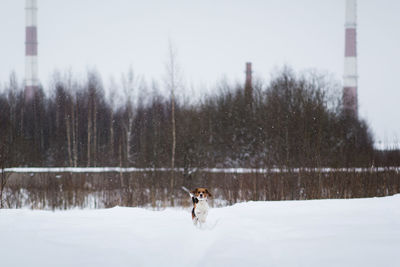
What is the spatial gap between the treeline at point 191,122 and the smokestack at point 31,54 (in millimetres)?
1963

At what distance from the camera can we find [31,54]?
4778 cm

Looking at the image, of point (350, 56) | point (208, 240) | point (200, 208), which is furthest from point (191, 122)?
point (208, 240)

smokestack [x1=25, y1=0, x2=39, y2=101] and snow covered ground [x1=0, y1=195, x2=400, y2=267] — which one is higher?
smokestack [x1=25, y1=0, x2=39, y2=101]

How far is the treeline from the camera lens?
97.9ft

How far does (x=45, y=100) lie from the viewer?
4681 cm

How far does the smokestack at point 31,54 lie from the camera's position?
47.4 m

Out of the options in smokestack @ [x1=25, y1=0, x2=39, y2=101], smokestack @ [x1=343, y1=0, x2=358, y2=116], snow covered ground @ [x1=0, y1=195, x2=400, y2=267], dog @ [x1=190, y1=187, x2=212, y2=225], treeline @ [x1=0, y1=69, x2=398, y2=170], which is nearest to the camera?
snow covered ground @ [x1=0, y1=195, x2=400, y2=267]

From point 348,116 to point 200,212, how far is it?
3077cm

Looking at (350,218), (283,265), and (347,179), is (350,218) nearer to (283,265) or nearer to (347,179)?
(283,265)

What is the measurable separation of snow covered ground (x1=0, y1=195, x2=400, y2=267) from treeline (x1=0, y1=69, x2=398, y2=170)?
53.5 ft

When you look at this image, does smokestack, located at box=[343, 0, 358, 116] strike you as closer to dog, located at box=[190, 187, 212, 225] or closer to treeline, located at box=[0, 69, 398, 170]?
treeline, located at box=[0, 69, 398, 170]

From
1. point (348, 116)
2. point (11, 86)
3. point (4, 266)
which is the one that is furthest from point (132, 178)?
point (11, 86)

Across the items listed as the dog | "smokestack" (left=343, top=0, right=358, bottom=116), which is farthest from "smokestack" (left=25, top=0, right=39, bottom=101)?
the dog

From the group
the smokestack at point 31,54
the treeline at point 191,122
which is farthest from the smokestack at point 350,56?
the smokestack at point 31,54
